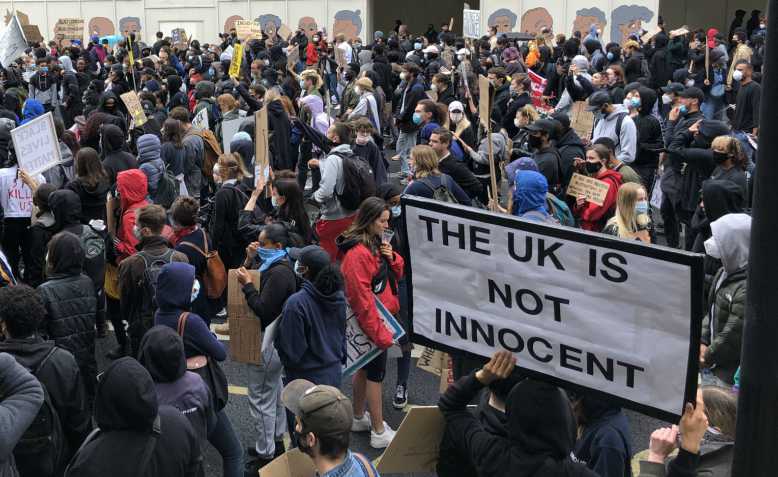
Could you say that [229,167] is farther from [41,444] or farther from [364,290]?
[41,444]

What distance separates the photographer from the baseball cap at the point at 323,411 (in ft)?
11.0

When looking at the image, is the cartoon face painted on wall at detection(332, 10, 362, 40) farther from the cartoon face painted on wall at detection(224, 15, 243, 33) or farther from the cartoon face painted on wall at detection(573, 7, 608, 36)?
the cartoon face painted on wall at detection(573, 7, 608, 36)

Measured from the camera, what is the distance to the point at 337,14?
105 feet

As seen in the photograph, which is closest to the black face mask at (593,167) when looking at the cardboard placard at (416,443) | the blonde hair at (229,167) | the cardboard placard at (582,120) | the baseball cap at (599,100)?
the baseball cap at (599,100)

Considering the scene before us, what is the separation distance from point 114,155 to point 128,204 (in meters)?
1.52

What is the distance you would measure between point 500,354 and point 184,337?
2.10 m

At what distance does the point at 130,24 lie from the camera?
33.1 metres

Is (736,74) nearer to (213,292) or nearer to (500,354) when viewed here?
(213,292)

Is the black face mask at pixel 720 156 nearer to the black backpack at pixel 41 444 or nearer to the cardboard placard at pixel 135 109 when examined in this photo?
the black backpack at pixel 41 444

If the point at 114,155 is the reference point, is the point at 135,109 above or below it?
above

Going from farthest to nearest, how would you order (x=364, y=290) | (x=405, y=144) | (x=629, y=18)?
(x=629, y=18) < (x=405, y=144) < (x=364, y=290)

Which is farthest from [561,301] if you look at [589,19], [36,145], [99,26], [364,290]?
[99,26]

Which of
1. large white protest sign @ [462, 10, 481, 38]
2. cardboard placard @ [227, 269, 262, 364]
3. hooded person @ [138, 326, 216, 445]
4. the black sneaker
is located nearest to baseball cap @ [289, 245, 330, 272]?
cardboard placard @ [227, 269, 262, 364]

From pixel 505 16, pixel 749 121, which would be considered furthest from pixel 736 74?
pixel 505 16
